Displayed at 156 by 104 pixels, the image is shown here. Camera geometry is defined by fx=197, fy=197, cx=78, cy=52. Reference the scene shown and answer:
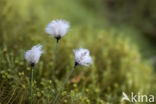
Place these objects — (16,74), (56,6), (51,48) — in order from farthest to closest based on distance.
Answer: (56,6) → (51,48) → (16,74)

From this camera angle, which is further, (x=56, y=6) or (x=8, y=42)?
(x=56, y=6)

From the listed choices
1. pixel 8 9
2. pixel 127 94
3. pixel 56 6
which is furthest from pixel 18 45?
pixel 56 6

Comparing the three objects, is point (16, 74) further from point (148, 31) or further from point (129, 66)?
point (148, 31)

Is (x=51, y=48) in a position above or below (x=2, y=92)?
above

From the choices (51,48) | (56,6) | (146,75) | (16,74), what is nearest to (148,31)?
(56,6)

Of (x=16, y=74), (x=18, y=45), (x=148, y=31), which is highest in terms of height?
(x=148, y=31)

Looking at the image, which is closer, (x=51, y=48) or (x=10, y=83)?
(x=10, y=83)

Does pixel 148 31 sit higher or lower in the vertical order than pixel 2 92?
higher

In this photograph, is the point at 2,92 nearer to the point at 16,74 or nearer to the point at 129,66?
the point at 16,74

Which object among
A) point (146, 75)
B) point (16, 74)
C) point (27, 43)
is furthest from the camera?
point (146, 75)
